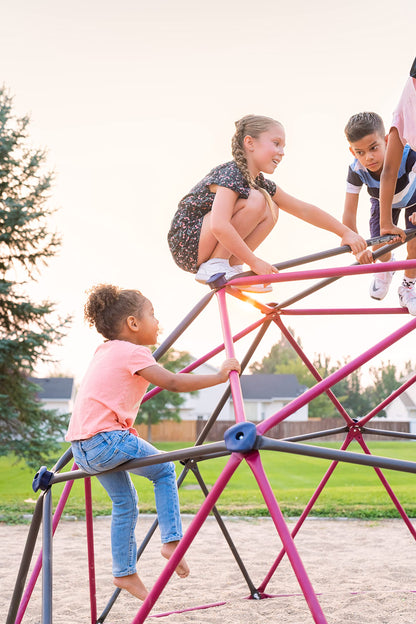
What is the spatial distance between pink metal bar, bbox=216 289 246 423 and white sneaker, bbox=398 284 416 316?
1.48 meters

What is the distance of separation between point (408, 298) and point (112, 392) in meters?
2.13

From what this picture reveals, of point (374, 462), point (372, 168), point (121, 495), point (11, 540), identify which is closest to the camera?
point (374, 462)

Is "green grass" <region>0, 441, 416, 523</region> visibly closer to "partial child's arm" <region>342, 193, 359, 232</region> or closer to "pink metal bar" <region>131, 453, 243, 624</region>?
"partial child's arm" <region>342, 193, 359, 232</region>

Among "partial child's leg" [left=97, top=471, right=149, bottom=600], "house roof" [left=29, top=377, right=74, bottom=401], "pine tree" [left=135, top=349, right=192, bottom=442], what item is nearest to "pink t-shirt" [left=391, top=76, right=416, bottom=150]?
"partial child's leg" [left=97, top=471, right=149, bottom=600]

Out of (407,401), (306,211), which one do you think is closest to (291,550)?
(306,211)

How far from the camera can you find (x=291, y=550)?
186 centimetres

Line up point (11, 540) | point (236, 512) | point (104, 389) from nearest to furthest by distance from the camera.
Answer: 1. point (104, 389)
2. point (11, 540)
3. point (236, 512)

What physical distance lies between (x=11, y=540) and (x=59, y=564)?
1.77 meters

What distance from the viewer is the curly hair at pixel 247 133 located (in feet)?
10.2

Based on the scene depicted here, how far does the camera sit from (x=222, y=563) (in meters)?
6.23

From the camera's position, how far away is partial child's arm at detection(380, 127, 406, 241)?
3.01m

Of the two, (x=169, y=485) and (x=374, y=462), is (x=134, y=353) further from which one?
(x=374, y=462)

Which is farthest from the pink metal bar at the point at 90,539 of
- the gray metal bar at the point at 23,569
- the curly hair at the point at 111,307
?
the curly hair at the point at 111,307

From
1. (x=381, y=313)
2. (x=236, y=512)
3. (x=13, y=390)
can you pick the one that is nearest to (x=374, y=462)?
(x=381, y=313)
